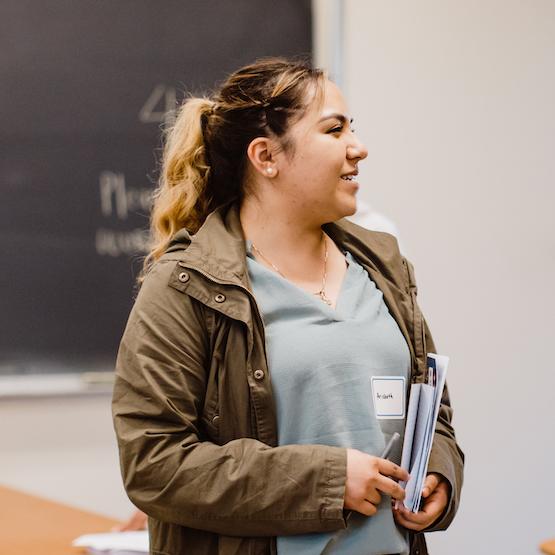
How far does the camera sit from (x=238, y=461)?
1.36 m

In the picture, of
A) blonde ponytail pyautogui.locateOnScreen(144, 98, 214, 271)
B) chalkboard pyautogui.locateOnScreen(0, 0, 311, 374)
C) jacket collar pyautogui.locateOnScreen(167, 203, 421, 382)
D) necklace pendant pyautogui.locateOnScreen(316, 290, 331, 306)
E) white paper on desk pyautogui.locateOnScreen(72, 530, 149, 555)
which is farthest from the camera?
chalkboard pyautogui.locateOnScreen(0, 0, 311, 374)

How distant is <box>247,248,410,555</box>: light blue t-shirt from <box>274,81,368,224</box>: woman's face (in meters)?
0.16

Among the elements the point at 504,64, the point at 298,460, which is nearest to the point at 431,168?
the point at 504,64

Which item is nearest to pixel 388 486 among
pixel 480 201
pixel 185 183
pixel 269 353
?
pixel 269 353

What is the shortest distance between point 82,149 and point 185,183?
3.47 ft

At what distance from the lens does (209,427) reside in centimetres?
143

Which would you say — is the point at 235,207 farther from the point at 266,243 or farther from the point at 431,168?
→ the point at 431,168

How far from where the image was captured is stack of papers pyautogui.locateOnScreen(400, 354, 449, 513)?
4.71 ft

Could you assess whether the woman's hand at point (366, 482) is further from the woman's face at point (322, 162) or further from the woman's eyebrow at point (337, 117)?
the woman's eyebrow at point (337, 117)

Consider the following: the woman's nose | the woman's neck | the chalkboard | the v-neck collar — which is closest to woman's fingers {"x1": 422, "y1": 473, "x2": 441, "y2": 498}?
the v-neck collar

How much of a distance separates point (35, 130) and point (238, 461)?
155 centimetres

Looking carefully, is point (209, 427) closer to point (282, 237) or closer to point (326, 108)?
point (282, 237)

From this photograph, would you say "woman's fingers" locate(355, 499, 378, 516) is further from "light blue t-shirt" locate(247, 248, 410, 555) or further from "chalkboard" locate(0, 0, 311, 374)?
"chalkboard" locate(0, 0, 311, 374)

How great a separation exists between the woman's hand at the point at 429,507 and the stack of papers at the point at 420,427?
19mm
